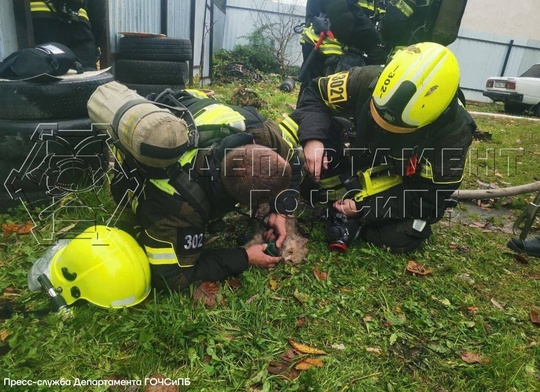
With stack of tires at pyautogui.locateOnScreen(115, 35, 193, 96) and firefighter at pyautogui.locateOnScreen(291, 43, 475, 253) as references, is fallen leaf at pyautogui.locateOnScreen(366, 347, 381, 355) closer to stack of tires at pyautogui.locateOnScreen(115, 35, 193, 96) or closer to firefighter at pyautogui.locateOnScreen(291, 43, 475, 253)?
firefighter at pyautogui.locateOnScreen(291, 43, 475, 253)

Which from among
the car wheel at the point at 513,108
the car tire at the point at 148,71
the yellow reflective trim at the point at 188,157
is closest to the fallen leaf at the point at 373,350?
the yellow reflective trim at the point at 188,157

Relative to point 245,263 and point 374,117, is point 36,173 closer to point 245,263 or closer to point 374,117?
point 245,263

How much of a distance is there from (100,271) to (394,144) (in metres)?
1.94

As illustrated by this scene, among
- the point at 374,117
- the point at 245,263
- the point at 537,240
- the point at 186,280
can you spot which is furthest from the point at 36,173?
the point at 537,240

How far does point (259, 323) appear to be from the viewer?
6.97ft

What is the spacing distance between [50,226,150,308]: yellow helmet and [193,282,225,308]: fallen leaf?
31 centimetres

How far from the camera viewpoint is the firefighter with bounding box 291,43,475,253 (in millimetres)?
2369

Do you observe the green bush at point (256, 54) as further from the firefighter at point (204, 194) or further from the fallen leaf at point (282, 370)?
the fallen leaf at point (282, 370)

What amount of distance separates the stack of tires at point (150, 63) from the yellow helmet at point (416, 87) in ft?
10.9

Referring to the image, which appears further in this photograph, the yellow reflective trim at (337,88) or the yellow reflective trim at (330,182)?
the yellow reflective trim at (330,182)

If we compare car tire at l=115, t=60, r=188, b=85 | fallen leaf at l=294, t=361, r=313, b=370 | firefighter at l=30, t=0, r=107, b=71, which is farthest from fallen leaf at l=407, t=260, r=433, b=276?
car tire at l=115, t=60, r=188, b=85

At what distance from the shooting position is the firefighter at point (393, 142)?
93.3 inches

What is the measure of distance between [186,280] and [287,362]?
27.6 inches

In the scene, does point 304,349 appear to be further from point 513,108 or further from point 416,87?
point 513,108
